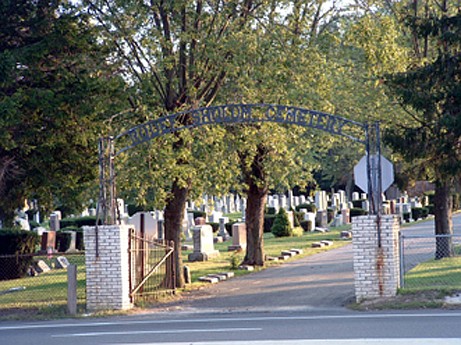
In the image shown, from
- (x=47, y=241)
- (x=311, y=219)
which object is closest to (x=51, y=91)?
(x=47, y=241)

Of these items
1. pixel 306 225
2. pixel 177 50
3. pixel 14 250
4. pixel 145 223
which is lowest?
pixel 14 250

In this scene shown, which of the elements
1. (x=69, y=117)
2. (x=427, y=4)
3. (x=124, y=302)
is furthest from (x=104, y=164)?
(x=427, y=4)

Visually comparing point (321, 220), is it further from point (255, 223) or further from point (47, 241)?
point (47, 241)

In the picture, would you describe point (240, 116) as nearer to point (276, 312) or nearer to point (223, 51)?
point (223, 51)

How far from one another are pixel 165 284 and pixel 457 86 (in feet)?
28.3

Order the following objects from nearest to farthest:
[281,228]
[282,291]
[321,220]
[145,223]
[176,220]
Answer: [282,291]
[176,220]
[145,223]
[281,228]
[321,220]

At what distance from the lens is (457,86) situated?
18.4 meters

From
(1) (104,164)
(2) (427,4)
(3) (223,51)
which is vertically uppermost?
(2) (427,4)

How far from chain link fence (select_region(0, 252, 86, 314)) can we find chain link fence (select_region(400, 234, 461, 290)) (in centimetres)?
753

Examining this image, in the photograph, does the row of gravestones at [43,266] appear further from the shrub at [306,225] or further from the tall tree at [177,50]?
the shrub at [306,225]

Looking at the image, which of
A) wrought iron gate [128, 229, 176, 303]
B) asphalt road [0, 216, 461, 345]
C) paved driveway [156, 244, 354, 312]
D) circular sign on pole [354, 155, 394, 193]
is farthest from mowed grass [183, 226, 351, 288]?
circular sign on pole [354, 155, 394, 193]

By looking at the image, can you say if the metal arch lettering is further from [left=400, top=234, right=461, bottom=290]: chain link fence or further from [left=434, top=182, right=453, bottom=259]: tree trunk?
[left=434, top=182, right=453, bottom=259]: tree trunk

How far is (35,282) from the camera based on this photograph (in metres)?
23.2

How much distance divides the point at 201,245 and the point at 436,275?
11.3 meters
